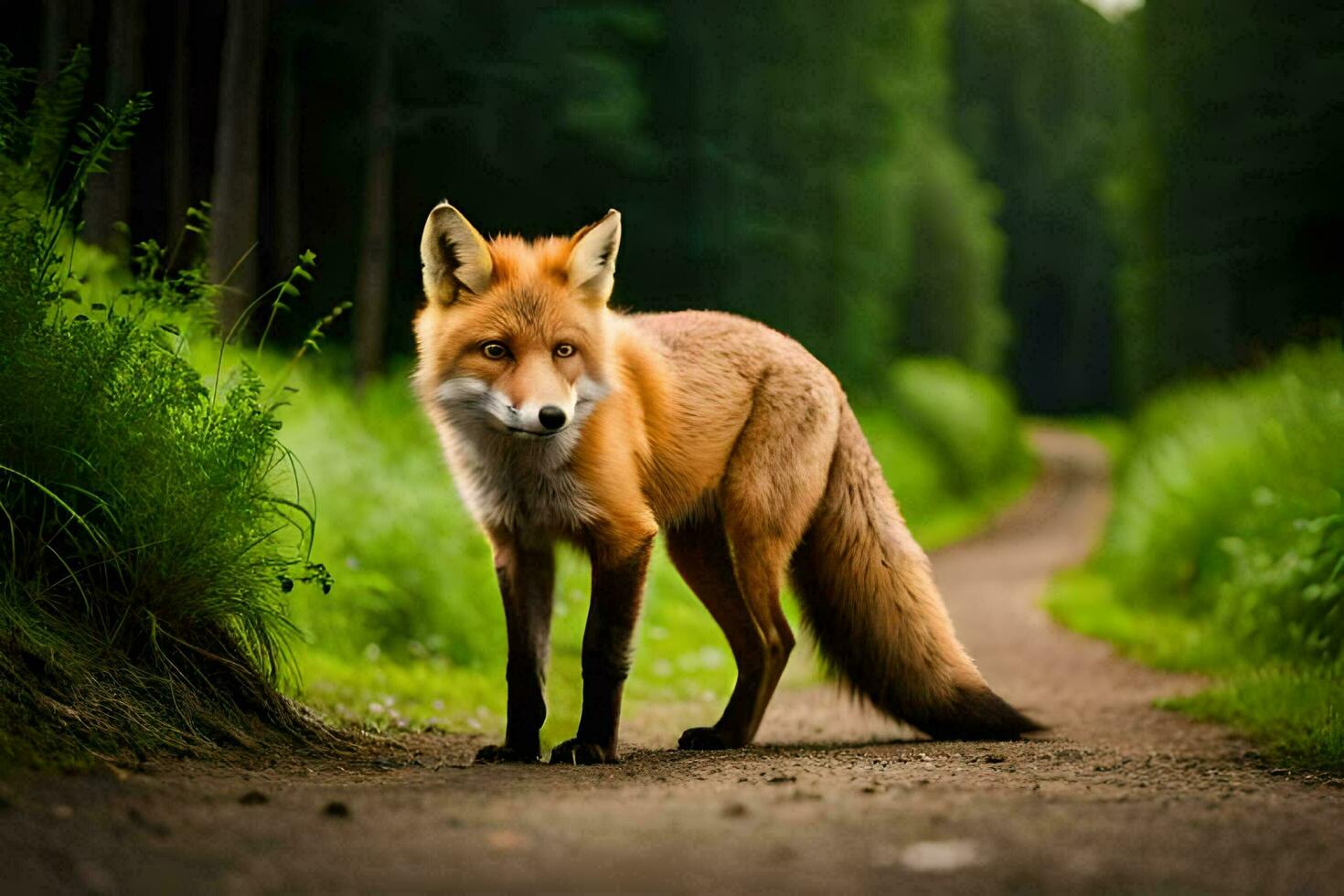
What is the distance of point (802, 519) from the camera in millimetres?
5418

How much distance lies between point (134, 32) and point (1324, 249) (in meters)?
18.4

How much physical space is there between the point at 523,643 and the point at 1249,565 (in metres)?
5.11

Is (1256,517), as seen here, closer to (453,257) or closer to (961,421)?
(453,257)

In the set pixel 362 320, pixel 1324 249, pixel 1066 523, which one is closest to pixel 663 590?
pixel 362 320

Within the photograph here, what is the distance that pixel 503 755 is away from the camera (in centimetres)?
473

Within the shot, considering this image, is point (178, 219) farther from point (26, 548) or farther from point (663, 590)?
point (663, 590)

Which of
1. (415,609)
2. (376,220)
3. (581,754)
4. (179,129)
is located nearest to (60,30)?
(179,129)

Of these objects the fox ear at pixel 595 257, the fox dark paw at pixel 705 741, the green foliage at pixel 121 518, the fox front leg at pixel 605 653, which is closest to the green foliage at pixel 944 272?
the fox dark paw at pixel 705 741

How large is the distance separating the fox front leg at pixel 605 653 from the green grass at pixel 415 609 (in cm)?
77

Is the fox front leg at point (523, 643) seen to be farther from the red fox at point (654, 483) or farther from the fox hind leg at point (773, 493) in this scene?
the fox hind leg at point (773, 493)

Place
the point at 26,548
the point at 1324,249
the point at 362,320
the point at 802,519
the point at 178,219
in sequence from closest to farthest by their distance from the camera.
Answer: the point at 26,548
the point at 802,519
the point at 178,219
the point at 362,320
the point at 1324,249

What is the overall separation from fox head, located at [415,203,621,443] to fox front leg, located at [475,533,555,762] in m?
0.55

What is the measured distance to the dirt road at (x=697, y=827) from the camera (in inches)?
101

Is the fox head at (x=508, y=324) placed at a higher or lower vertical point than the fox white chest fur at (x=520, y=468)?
higher
